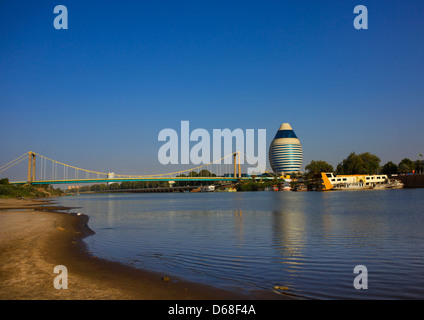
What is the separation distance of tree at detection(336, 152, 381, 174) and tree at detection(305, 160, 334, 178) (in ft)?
29.3

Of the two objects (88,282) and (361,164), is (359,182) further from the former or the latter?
(88,282)

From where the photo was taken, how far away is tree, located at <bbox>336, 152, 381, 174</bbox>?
112 meters

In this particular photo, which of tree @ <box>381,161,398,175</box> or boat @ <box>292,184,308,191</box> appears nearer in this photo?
tree @ <box>381,161,398,175</box>

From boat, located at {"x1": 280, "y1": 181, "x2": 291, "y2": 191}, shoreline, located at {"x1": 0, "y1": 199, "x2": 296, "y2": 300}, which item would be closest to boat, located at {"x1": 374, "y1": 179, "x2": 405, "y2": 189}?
boat, located at {"x1": 280, "y1": 181, "x2": 291, "y2": 191}

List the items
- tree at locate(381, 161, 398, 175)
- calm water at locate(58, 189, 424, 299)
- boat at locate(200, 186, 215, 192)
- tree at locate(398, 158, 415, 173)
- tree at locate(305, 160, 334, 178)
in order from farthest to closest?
1. boat at locate(200, 186, 215, 192)
2. tree at locate(305, 160, 334, 178)
3. tree at locate(381, 161, 398, 175)
4. tree at locate(398, 158, 415, 173)
5. calm water at locate(58, 189, 424, 299)

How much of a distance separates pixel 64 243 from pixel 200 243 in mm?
4507

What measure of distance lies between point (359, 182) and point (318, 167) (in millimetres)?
27522

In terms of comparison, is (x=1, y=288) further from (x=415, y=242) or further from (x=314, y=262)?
(x=415, y=242)

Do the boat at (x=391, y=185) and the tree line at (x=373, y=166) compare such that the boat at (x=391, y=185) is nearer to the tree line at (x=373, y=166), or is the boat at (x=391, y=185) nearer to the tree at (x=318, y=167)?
the tree line at (x=373, y=166)

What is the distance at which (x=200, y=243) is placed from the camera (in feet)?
39.7

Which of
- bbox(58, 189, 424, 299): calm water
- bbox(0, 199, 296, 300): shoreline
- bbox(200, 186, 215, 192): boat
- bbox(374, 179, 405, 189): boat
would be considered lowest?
Answer: bbox(200, 186, 215, 192): boat

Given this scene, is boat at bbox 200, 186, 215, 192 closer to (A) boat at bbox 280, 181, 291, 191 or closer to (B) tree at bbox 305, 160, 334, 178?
(A) boat at bbox 280, 181, 291, 191
